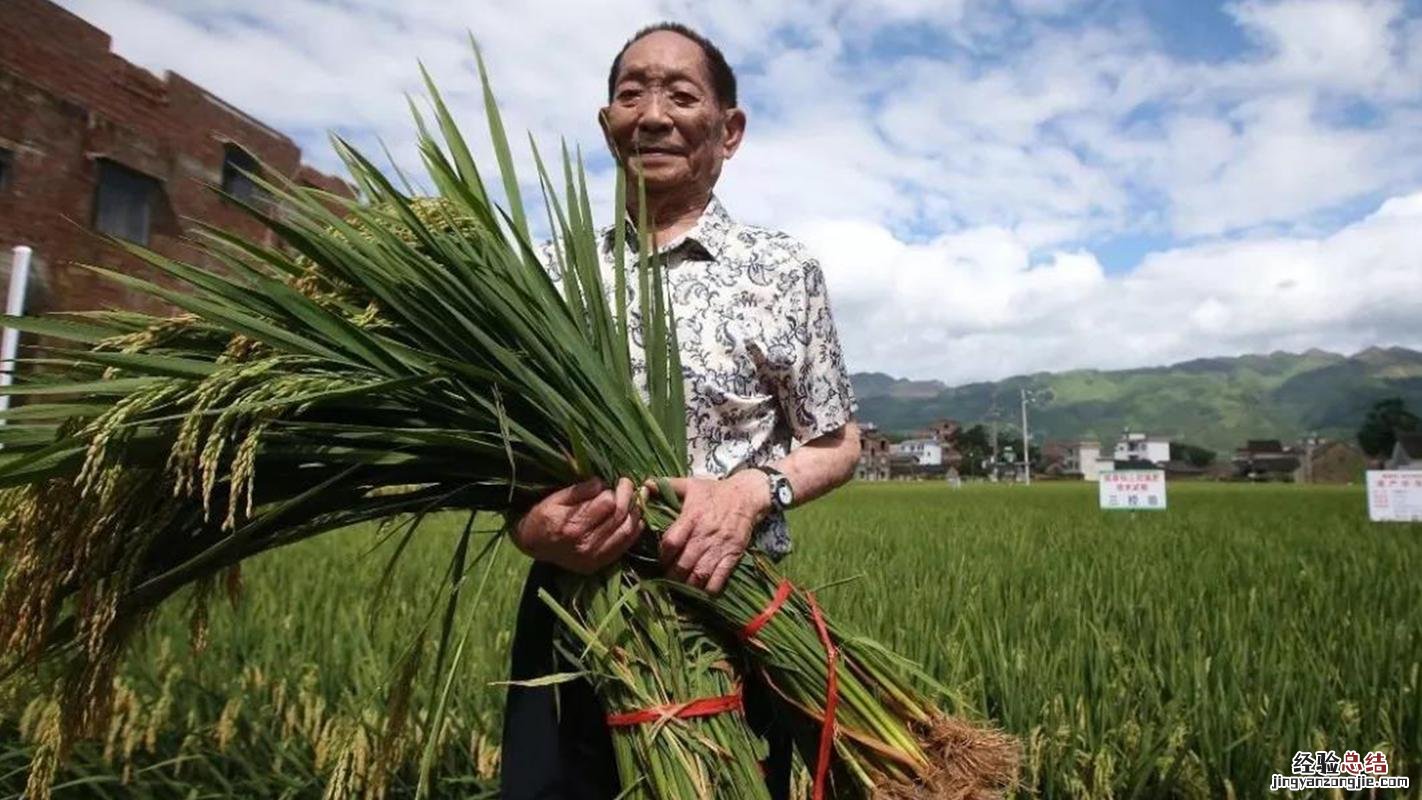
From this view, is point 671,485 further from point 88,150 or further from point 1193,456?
point 1193,456

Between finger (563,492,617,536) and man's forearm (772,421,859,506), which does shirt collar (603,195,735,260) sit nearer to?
man's forearm (772,421,859,506)

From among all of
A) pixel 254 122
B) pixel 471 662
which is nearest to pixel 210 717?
pixel 471 662

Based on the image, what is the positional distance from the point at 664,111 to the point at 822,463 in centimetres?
57

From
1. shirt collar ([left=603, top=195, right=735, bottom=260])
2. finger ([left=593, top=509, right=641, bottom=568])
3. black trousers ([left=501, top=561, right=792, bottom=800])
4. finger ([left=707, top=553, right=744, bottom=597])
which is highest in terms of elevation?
shirt collar ([left=603, top=195, right=735, bottom=260])

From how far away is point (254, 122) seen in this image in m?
12.2

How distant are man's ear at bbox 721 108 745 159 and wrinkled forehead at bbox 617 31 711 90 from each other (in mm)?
90

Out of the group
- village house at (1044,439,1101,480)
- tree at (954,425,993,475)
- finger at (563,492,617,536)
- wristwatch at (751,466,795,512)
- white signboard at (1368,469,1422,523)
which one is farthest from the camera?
village house at (1044,439,1101,480)

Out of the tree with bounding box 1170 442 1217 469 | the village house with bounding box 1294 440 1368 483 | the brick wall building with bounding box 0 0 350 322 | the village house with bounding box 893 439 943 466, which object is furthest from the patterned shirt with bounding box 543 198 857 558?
the tree with bounding box 1170 442 1217 469

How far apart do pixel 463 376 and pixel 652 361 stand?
251 mm

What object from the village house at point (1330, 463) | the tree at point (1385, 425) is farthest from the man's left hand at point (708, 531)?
the village house at point (1330, 463)

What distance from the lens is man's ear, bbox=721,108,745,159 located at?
144 centimetres

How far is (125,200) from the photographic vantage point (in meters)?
10.9

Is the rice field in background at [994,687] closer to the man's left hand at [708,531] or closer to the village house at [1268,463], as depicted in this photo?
the man's left hand at [708,531]

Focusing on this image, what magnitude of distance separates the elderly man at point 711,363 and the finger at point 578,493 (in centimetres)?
12
